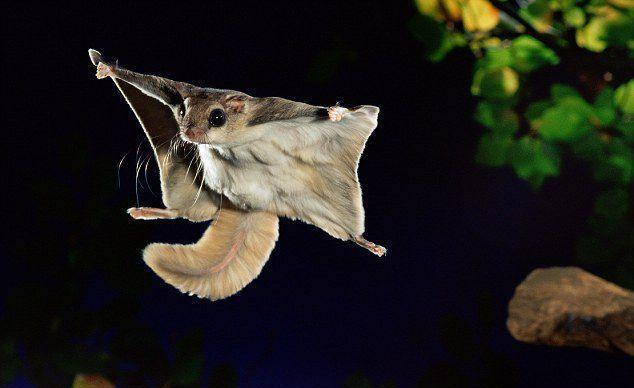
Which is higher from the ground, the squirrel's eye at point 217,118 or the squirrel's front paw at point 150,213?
the squirrel's eye at point 217,118

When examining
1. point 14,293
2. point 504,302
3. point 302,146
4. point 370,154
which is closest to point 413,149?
point 370,154

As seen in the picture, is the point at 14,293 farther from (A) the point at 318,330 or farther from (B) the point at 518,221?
(B) the point at 518,221

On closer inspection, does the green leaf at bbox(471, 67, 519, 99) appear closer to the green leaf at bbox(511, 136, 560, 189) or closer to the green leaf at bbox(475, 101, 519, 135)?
the green leaf at bbox(475, 101, 519, 135)

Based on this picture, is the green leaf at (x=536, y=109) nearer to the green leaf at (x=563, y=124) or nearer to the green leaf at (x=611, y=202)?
the green leaf at (x=563, y=124)

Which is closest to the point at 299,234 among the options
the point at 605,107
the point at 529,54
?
the point at 529,54

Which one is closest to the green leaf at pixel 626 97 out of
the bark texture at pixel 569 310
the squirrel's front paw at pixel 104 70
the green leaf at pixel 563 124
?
the green leaf at pixel 563 124

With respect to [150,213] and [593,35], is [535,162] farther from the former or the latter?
[150,213]

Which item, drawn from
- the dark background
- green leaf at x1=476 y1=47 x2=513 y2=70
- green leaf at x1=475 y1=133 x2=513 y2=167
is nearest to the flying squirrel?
the dark background

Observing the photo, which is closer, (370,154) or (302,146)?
(302,146)
